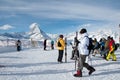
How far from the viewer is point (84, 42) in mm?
13383

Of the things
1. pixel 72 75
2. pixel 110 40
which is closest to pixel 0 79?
pixel 72 75

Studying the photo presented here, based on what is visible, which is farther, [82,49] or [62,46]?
[62,46]

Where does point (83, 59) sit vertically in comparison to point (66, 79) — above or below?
above

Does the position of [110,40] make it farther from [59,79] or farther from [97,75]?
[59,79]

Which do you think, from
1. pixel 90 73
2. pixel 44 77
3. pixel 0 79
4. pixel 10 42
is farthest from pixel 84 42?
pixel 10 42

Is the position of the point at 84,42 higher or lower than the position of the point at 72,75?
higher

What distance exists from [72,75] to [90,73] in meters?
0.89

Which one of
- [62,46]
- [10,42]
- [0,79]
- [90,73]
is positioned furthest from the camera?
[10,42]

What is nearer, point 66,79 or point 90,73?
point 66,79

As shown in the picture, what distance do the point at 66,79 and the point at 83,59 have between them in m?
1.33

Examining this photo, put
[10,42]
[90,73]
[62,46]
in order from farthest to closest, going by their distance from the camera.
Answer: [10,42] < [62,46] < [90,73]

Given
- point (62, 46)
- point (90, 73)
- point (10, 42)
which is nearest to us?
point (90, 73)

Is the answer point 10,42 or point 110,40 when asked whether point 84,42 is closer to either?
point 110,40

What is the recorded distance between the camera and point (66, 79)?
13.0m
